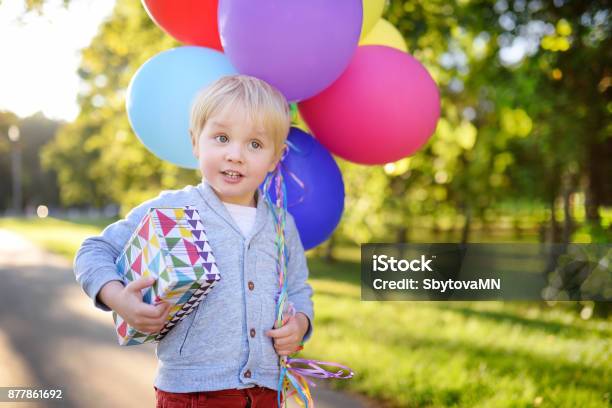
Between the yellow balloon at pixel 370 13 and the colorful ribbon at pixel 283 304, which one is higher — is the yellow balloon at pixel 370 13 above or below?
above

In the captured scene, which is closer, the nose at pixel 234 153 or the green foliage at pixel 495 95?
the nose at pixel 234 153

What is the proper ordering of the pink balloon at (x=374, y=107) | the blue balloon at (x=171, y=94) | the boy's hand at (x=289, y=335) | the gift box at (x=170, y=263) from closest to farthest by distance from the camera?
the gift box at (x=170, y=263), the boy's hand at (x=289, y=335), the blue balloon at (x=171, y=94), the pink balloon at (x=374, y=107)

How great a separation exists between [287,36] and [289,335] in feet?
3.31

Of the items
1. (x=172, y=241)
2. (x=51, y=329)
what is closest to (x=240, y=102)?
(x=172, y=241)

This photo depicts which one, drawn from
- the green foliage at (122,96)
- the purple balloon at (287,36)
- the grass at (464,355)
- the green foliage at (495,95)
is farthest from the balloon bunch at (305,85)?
the green foliage at (122,96)

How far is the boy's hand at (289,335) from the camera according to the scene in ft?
5.82

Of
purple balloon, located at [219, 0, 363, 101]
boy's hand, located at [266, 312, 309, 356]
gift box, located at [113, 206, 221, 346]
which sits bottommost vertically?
boy's hand, located at [266, 312, 309, 356]

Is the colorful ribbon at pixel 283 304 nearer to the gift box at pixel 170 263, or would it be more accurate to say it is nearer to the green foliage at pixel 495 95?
the gift box at pixel 170 263

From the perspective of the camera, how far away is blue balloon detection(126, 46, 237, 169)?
2205mm

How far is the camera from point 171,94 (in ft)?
7.27

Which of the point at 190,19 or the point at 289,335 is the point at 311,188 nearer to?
the point at 289,335

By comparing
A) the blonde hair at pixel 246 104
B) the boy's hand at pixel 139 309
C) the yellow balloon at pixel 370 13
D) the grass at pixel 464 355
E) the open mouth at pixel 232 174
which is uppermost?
the yellow balloon at pixel 370 13

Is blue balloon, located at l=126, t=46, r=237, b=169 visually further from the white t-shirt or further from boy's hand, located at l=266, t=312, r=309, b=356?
boy's hand, located at l=266, t=312, r=309, b=356

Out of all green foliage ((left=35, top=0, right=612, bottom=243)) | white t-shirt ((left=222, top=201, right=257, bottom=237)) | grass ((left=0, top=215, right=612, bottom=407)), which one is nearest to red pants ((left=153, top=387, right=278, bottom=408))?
white t-shirt ((left=222, top=201, right=257, bottom=237))
